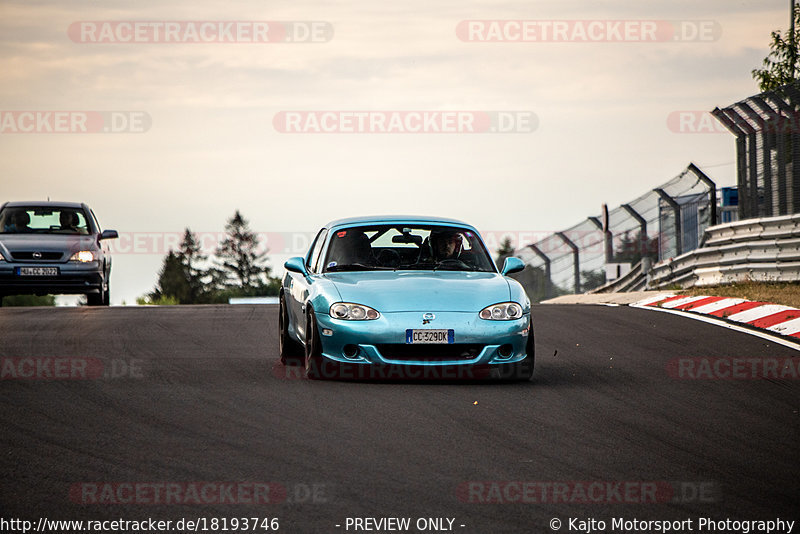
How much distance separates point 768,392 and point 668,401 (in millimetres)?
899

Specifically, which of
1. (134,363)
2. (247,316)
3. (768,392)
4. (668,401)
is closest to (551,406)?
(668,401)

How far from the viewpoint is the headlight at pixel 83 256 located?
19.4 metres

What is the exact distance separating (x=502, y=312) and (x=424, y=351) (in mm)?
739

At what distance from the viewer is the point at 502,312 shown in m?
9.62

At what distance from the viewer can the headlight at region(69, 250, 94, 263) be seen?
19438 mm

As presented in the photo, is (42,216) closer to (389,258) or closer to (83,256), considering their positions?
(83,256)

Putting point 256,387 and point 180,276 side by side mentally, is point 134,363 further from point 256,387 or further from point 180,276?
point 180,276

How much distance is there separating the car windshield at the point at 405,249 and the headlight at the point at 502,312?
113 cm

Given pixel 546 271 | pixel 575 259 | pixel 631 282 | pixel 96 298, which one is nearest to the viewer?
pixel 96 298

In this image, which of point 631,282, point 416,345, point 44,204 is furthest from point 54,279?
point 631,282

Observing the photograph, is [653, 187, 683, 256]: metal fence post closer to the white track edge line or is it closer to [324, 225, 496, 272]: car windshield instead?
the white track edge line

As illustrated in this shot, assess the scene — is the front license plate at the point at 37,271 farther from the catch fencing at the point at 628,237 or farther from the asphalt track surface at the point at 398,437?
the catch fencing at the point at 628,237

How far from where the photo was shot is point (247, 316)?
15398 mm

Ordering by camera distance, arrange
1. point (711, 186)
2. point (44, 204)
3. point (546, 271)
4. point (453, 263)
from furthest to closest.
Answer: point (546, 271) < point (711, 186) < point (44, 204) < point (453, 263)
